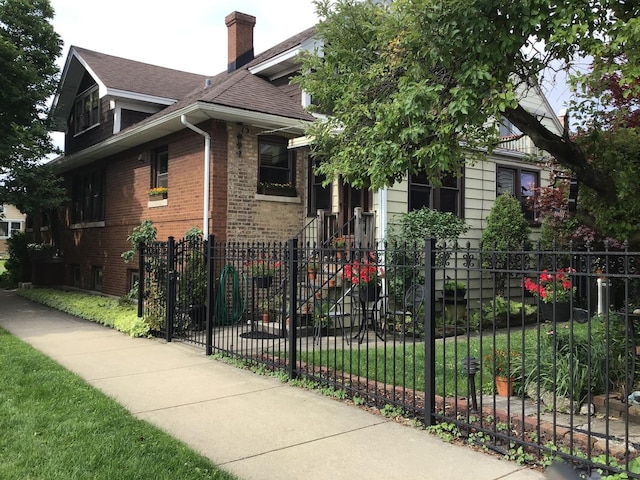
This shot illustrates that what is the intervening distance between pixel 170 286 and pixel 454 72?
6.00 meters

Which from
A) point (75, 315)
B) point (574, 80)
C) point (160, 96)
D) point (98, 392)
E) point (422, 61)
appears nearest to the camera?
point (574, 80)

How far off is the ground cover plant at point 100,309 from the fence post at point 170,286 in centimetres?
67

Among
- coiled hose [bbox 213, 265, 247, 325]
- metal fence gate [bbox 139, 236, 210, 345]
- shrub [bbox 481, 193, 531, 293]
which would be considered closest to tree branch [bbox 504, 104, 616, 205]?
metal fence gate [bbox 139, 236, 210, 345]

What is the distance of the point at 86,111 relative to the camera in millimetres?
16766

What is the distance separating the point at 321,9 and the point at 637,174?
3951mm

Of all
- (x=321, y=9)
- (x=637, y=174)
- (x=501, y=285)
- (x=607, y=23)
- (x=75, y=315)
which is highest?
(x=321, y=9)

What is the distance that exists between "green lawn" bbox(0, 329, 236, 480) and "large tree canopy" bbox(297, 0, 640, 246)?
10.6 ft

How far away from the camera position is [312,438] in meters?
4.43

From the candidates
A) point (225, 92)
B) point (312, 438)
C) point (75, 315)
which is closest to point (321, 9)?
point (312, 438)

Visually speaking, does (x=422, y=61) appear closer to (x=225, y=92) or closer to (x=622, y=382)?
(x=622, y=382)

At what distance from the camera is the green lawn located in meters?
Result: 3.64

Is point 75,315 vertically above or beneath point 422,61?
beneath

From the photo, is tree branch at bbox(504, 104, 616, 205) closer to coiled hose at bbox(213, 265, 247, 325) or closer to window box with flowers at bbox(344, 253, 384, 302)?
window box with flowers at bbox(344, 253, 384, 302)

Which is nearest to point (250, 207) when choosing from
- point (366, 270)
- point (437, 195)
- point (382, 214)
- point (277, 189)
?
point (277, 189)
